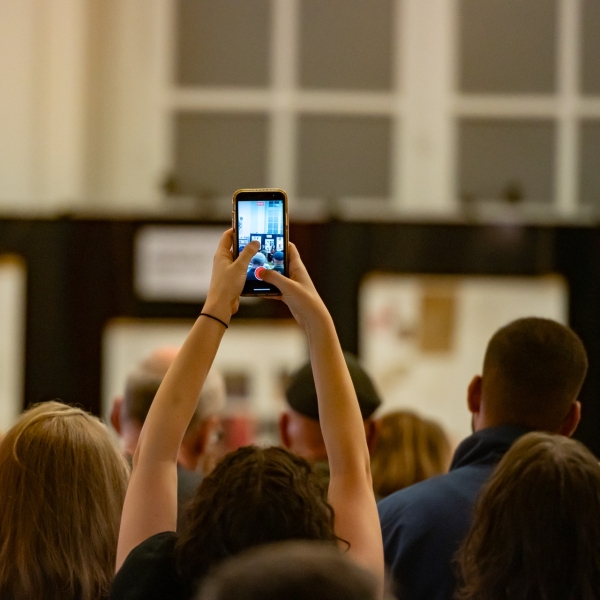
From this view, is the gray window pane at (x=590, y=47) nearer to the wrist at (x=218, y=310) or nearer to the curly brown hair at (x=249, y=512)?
the wrist at (x=218, y=310)

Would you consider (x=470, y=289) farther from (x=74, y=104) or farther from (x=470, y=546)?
(x=470, y=546)

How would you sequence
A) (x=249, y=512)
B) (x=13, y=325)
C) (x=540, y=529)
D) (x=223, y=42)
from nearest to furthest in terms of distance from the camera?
(x=249, y=512)
(x=540, y=529)
(x=13, y=325)
(x=223, y=42)

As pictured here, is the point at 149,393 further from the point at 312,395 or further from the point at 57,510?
the point at 57,510

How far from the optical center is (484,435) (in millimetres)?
1579

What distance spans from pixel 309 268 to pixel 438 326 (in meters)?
0.69

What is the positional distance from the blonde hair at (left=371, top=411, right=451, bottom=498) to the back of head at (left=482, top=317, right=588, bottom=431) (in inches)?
22.5

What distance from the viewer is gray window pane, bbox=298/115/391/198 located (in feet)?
14.8

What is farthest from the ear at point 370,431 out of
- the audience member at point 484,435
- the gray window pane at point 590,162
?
the gray window pane at point 590,162

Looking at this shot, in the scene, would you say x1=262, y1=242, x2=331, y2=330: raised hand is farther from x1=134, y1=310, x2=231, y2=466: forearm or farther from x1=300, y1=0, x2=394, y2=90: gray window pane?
x1=300, y1=0, x2=394, y2=90: gray window pane

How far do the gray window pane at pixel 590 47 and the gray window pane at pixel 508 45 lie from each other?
157 mm

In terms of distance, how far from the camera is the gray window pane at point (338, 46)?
14.8 feet

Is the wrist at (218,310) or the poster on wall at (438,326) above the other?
the wrist at (218,310)

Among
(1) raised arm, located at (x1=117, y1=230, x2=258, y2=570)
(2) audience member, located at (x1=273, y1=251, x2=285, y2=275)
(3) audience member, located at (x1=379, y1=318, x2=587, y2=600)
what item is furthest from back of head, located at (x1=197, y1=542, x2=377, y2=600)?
(3) audience member, located at (x1=379, y1=318, x2=587, y2=600)

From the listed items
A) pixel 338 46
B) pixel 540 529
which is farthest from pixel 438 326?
pixel 540 529
